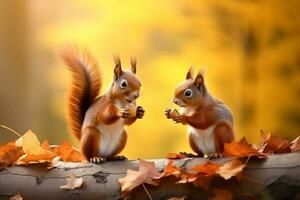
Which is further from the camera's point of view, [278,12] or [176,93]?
[278,12]

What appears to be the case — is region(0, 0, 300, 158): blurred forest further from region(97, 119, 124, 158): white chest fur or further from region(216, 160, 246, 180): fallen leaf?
region(216, 160, 246, 180): fallen leaf

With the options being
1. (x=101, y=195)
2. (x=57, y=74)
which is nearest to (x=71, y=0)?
(x=57, y=74)

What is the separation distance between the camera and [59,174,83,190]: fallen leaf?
1.14 m

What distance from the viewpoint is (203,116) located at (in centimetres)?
117

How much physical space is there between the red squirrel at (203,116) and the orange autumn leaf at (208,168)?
0.27ft

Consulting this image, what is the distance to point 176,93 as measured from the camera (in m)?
1.19

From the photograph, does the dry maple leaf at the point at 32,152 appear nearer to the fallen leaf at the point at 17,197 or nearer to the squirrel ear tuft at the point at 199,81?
the fallen leaf at the point at 17,197

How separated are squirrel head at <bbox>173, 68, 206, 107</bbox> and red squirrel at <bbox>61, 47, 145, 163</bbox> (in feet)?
0.27

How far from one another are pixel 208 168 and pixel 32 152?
40cm

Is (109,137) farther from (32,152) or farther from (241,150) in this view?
(241,150)

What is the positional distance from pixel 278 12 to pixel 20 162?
3.98 feet

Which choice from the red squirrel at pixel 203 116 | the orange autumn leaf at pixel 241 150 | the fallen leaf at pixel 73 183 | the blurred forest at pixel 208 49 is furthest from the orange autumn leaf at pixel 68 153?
the blurred forest at pixel 208 49

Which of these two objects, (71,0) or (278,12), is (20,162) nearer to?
(71,0)

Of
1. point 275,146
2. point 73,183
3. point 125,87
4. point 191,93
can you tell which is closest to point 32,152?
point 73,183
